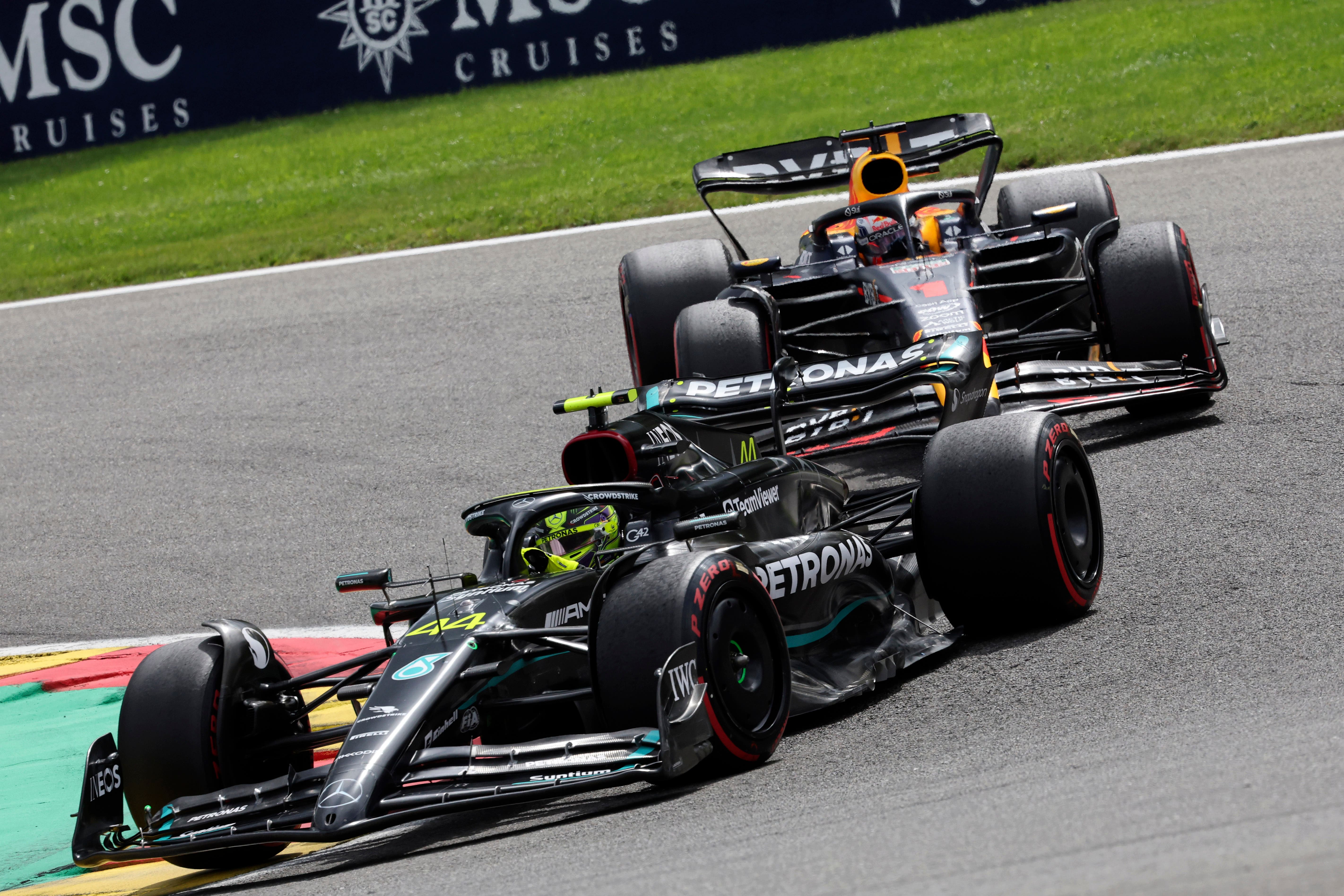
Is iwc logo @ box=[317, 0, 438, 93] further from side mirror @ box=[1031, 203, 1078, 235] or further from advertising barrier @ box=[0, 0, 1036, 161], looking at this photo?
side mirror @ box=[1031, 203, 1078, 235]

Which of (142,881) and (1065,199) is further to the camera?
(1065,199)

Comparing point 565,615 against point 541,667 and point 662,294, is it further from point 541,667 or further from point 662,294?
point 662,294

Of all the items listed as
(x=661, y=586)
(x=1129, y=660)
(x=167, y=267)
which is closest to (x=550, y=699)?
(x=661, y=586)

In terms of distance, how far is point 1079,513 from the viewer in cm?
572

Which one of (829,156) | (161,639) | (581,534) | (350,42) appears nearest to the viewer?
(581,534)

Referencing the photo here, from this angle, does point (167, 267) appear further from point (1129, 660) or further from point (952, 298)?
point (1129, 660)

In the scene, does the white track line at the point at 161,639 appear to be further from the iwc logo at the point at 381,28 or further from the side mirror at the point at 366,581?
the iwc logo at the point at 381,28

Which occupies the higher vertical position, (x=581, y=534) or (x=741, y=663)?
(x=581, y=534)

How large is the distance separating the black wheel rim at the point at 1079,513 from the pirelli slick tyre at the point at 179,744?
2.80 meters

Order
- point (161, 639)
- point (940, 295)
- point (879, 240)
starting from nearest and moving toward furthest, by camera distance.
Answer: point (161, 639), point (940, 295), point (879, 240)

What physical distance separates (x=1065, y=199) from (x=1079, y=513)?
410 centimetres

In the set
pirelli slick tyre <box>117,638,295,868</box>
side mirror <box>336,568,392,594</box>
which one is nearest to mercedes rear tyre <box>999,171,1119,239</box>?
side mirror <box>336,568,392,594</box>

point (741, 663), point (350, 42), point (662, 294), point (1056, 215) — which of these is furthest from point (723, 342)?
point (350, 42)

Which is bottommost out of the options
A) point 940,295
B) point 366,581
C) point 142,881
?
point 142,881
